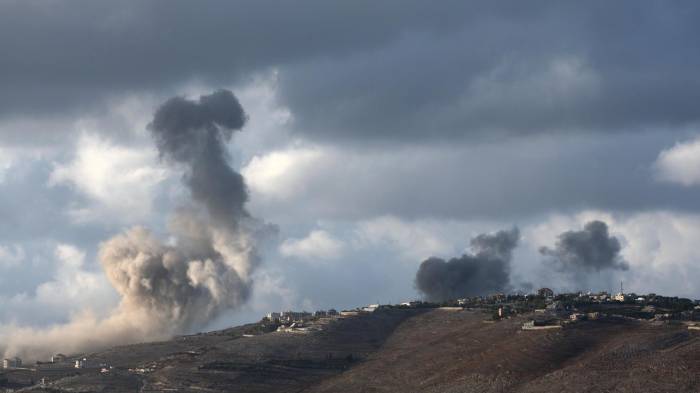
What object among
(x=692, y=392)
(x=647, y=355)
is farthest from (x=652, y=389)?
(x=647, y=355)

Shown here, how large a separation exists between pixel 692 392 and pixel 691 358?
1921 centimetres

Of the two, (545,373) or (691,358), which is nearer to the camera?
(691,358)

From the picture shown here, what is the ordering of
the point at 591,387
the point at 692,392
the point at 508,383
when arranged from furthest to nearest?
the point at 508,383
the point at 591,387
the point at 692,392

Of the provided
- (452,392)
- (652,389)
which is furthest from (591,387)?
(452,392)

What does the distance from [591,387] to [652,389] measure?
9463mm

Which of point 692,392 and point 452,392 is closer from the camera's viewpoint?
point 692,392

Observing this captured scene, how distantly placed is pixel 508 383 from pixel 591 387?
18246mm

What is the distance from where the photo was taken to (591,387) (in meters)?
178

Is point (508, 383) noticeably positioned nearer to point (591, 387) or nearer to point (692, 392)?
point (591, 387)

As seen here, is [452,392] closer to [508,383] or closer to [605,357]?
[508,383]

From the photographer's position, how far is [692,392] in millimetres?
166500

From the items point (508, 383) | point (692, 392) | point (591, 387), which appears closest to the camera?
point (692, 392)

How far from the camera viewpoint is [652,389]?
171250mm

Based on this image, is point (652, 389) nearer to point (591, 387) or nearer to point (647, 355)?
point (591, 387)
